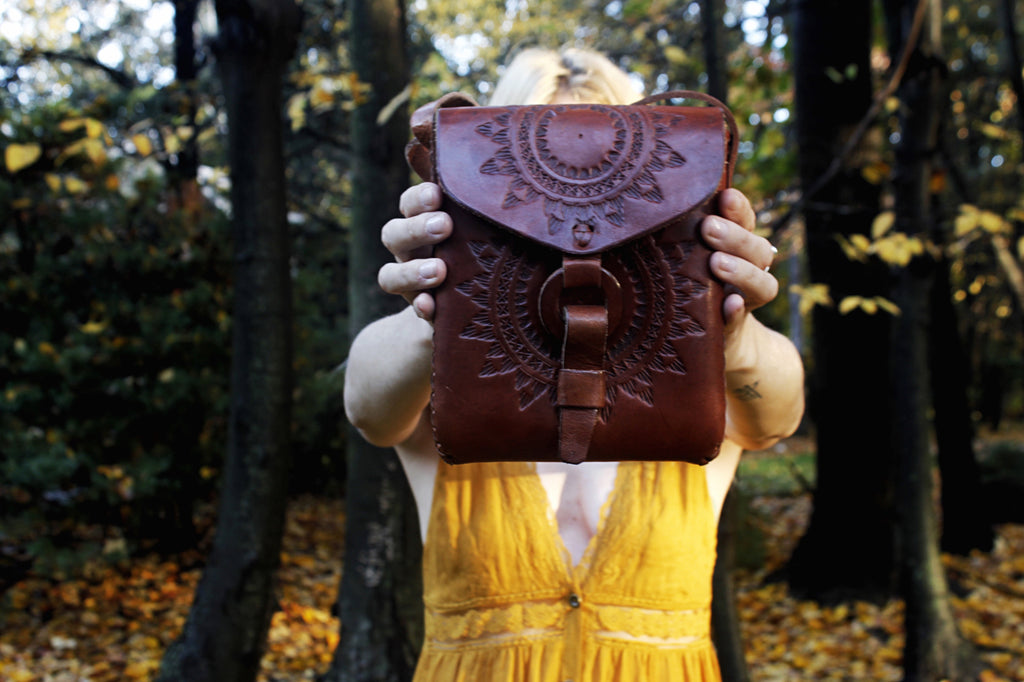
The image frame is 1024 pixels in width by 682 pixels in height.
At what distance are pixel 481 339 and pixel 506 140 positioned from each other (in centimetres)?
36

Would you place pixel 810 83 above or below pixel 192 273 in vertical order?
above

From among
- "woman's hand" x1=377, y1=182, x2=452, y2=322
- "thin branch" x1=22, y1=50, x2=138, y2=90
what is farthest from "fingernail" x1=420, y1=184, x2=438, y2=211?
"thin branch" x1=22, y1=50, x2=138, y2=90

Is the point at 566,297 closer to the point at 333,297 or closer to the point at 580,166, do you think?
the point at 580,166

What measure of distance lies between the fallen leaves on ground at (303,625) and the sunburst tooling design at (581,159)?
13.7ft

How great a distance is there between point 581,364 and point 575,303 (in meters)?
0.10

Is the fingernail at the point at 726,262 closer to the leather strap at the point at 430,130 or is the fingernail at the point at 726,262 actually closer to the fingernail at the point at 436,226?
the leather strap at the point at 430,130

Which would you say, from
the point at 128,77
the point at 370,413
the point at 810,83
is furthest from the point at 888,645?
the point at 128,77

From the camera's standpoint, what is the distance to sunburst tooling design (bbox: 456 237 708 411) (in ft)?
4.07

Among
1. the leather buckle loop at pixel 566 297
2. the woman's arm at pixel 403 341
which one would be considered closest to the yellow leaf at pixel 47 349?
the woman's arm at pixel 403 341

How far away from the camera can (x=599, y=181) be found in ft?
4.13

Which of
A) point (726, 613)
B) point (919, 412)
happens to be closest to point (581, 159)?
point (726, 613)

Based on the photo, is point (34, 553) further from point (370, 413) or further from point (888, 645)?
point (888, 645)

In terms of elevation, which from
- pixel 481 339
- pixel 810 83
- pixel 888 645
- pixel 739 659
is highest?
pixel 810 83

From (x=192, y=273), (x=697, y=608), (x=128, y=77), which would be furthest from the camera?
(x=128, y=77)
